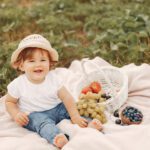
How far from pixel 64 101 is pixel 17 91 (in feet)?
1.29

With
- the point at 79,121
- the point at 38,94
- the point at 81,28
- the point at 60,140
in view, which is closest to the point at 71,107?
the point at 79,121

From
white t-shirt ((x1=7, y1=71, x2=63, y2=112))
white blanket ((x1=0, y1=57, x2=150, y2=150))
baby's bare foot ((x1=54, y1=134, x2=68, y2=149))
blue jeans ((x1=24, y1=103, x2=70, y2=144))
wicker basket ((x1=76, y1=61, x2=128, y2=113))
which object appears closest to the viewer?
white blanket ((x1=0, y1=57, x2=150, y2=150))

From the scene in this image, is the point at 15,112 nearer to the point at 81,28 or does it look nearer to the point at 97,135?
the point at 97,135

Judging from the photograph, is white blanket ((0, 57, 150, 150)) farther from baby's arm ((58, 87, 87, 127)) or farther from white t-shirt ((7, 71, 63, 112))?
white t-shirt ((7, 71, 63, 112))

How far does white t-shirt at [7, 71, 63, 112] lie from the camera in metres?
3.83

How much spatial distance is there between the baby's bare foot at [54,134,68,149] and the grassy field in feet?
4.41

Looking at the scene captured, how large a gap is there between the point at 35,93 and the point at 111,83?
80 cm

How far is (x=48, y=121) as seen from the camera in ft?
12.2

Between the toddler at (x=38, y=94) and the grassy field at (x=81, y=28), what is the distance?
2.81 ft

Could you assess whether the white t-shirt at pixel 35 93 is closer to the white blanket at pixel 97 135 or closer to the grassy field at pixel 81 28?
the white blanket at pixel 97 135

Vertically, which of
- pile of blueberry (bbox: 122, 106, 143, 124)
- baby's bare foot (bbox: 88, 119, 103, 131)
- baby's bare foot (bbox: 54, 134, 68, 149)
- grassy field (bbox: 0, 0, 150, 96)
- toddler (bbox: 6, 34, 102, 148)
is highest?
grassy field (bbox: 0, 0, 150, 96)

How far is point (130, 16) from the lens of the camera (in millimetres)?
5781

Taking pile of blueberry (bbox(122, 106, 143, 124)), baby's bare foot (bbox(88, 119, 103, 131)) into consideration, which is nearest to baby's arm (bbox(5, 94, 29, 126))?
baby's bare foot (bbox(88, 119, 103, 131))

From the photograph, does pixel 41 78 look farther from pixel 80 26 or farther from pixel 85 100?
pixel 80 26
